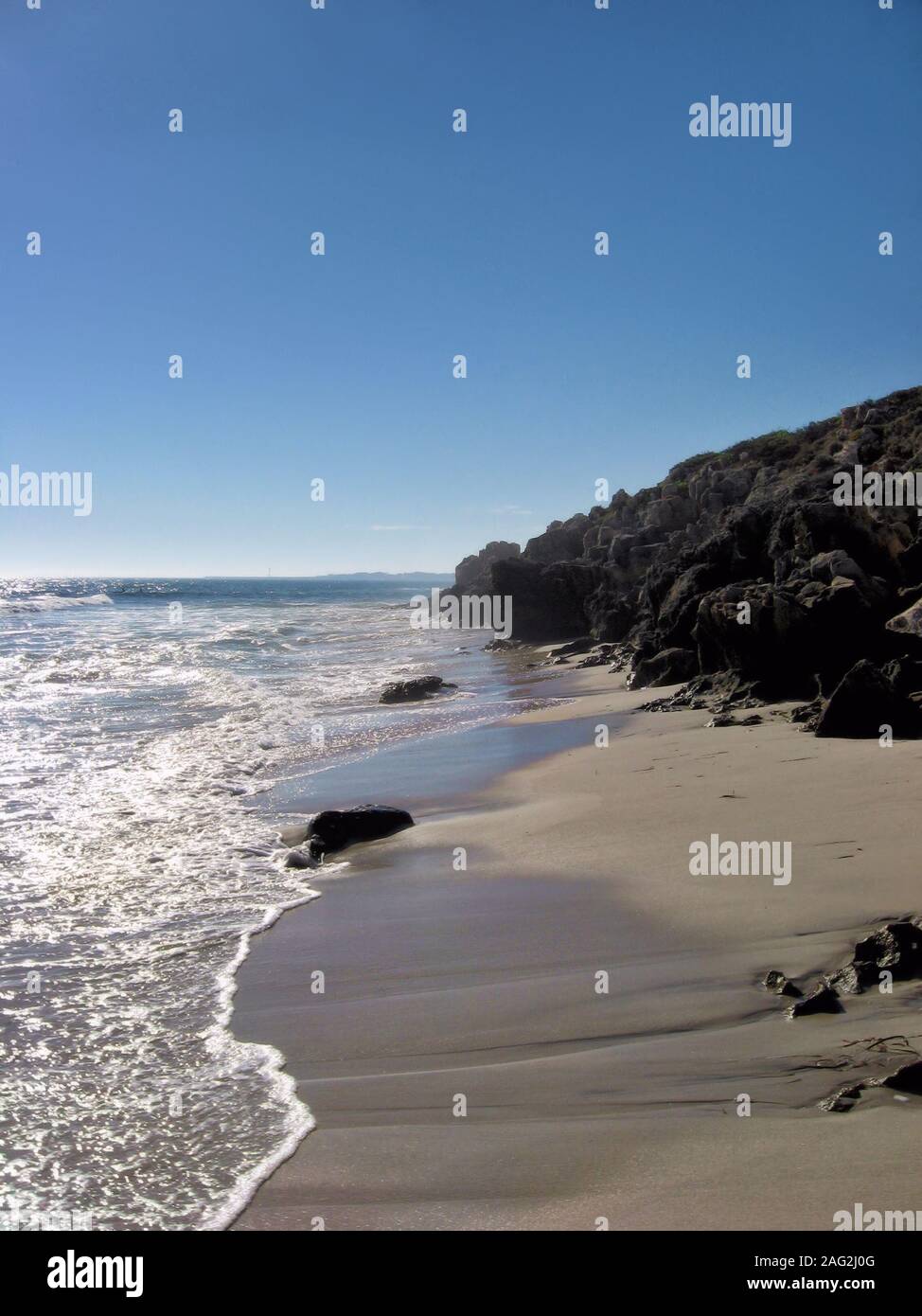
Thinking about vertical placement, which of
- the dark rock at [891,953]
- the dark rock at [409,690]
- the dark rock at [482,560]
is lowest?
the dark rock at [891,953]

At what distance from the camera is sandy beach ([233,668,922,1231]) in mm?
3734

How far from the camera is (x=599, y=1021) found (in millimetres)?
5305

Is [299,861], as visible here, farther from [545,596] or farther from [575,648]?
[545,596]

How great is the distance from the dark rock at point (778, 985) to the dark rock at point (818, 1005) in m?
0.18

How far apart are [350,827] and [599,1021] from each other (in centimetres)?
503

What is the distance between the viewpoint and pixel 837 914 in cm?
618

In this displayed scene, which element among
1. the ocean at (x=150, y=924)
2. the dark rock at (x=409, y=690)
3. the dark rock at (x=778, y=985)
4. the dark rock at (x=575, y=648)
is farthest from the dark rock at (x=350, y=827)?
the dark rock at (x=575, y=648)

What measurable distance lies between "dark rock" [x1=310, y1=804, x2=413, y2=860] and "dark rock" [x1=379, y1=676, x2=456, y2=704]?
11533 millimetres

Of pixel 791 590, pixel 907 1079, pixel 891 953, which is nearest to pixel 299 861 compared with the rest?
pixel 891 953

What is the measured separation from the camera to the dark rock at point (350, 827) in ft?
31.8

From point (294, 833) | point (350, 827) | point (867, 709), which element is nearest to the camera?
point (350, 827)

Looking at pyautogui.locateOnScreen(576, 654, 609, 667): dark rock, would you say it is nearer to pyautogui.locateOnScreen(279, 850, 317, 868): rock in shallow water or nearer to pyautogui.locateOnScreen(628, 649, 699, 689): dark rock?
pyautogui.locateOnScreen(628, 649, 699, 689): dark rock

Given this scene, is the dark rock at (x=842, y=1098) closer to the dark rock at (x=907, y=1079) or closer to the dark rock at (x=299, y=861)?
the dark rock at (x=907, y=1079)
